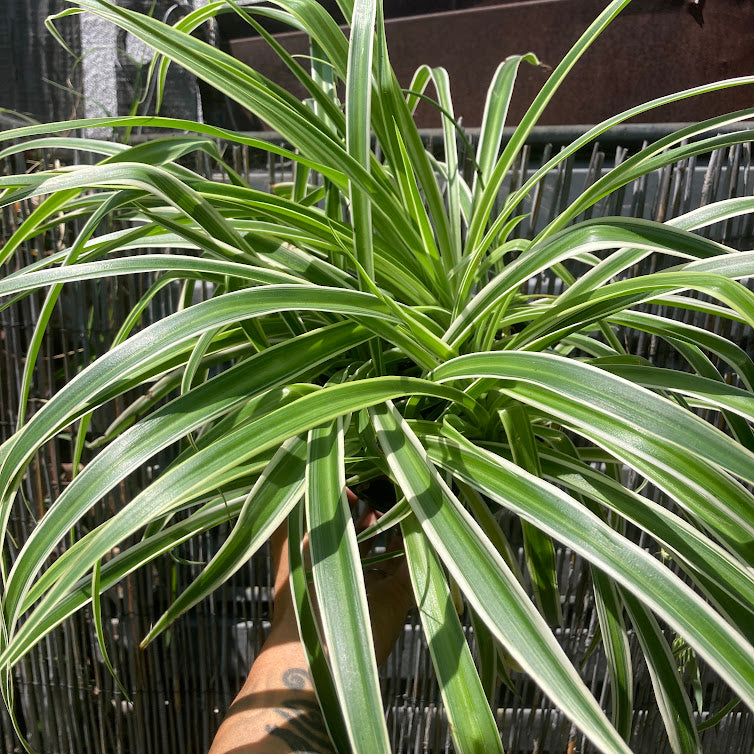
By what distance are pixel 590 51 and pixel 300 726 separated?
1552mm

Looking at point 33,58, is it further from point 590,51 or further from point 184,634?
point 184,634

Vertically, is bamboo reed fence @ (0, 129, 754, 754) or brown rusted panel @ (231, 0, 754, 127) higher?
brown rusted panel @ (231, 0, 754, 127)

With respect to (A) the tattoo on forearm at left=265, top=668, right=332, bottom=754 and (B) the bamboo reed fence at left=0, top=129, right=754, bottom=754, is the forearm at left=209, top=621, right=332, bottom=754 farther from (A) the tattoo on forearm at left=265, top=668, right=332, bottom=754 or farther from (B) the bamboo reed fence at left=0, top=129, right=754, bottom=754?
(B) the bamboo reed fence at left=0, top=129, right=754, bottom=754

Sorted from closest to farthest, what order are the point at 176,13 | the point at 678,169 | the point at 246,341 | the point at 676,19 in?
the point at 246,341 → the point at 678,169 → the point at 676,19 → the point at 176,13

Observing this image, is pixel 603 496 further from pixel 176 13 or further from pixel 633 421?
pixel 176 13

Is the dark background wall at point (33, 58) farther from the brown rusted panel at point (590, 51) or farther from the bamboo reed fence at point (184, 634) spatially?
the bamboo reed fence at point (184, 634)

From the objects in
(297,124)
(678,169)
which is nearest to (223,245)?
(297,124)

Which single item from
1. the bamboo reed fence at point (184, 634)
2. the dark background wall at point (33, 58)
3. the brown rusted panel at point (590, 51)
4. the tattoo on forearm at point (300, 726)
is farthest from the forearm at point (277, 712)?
the dark background wall at point (33, 58)

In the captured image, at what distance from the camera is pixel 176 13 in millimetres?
1570

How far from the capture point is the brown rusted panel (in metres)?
1.41

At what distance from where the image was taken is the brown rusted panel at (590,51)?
4.64 feet

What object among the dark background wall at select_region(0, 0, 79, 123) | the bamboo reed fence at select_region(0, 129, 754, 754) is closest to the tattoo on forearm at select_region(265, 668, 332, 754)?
the bamboo reed fence at select_region(0, 129, 754, 754)

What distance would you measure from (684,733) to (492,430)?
0.26 metres

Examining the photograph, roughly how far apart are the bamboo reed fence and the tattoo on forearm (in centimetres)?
55
